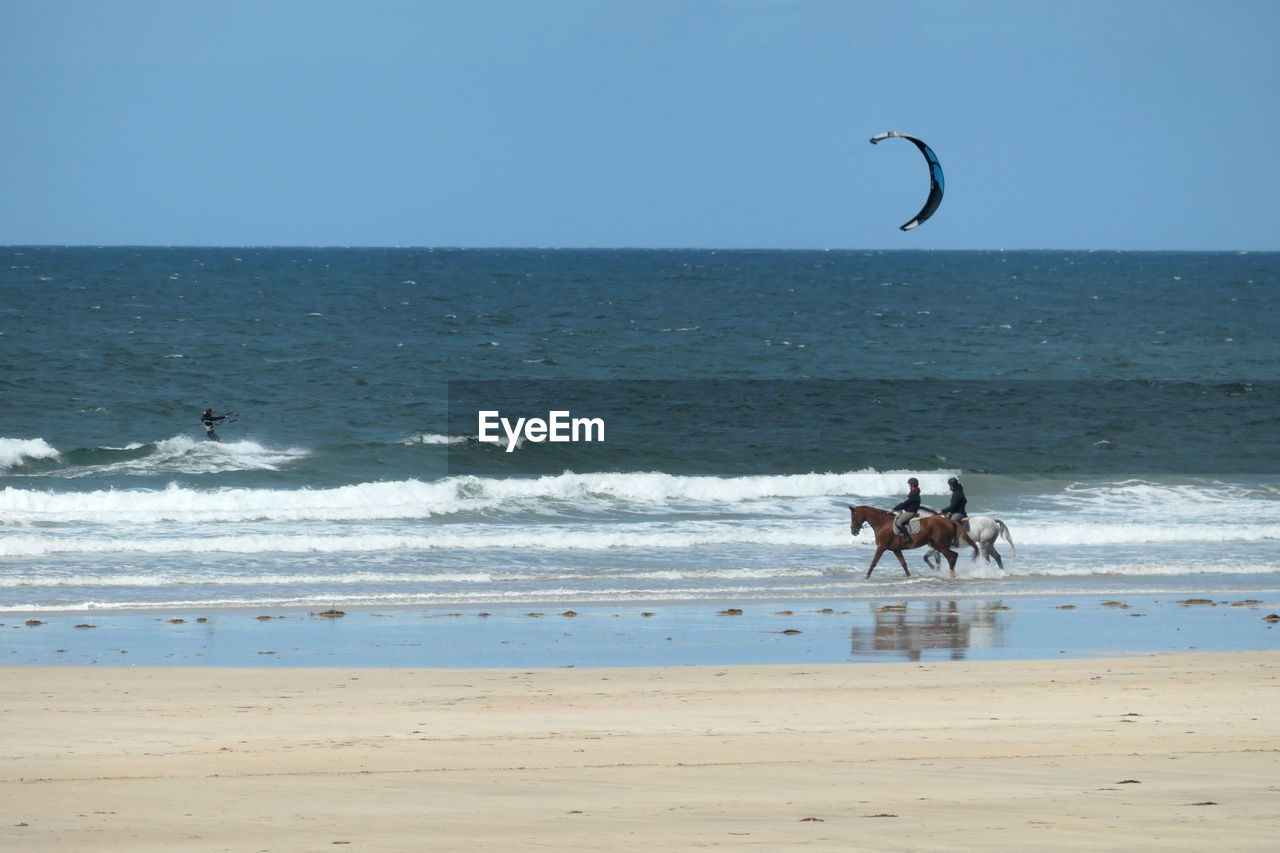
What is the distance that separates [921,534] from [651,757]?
36.2ft

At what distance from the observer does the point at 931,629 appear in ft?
51.3

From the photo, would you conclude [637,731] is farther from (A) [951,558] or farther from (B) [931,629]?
(A) [951,558]

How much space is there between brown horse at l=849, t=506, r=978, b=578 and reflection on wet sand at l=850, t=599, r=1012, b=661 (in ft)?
6.93

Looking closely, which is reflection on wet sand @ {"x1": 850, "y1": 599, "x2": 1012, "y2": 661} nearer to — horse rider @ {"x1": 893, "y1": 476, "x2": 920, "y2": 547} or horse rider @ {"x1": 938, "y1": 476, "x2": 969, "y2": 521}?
horse rider @ {"x1": 893, "y1": 476, "x2": 920, "y2": 547}

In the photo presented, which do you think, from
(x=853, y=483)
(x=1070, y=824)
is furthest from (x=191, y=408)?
(x=1070, y=824)

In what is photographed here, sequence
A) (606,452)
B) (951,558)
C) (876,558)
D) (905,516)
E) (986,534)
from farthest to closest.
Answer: (606,452) → (986,534) → (951,558) → (905,516) → (876,558)

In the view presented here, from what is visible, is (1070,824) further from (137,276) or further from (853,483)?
(137,276)

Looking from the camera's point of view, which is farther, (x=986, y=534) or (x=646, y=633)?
(x=986, y=534)

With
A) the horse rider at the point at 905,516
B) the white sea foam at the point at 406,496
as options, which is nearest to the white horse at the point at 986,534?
the horse rider at the point at 905,516

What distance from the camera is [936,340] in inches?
2483

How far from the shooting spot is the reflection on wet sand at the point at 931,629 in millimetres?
14281

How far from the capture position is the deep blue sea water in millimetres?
20094

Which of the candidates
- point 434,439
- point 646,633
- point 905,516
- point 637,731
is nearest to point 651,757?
point 637,731

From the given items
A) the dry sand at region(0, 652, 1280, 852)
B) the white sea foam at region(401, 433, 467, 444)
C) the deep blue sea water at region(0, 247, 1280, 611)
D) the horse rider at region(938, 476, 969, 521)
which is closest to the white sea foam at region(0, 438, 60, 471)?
the deep blue sea water at region(0, 247, 1280, 611)
